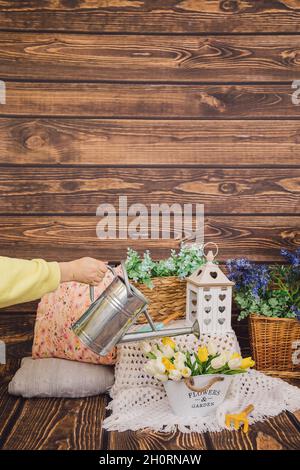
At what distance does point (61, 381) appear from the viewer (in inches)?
86.8

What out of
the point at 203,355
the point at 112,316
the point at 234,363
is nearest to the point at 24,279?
the point at 112,316

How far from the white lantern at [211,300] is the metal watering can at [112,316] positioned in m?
0.38

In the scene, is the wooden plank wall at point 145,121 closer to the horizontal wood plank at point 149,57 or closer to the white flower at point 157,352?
the horizontal wood plank at point 149,57

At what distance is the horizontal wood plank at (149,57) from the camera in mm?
2621

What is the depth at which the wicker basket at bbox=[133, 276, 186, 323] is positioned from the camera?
2.31 m

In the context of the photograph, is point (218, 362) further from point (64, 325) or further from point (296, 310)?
point (64, 325)

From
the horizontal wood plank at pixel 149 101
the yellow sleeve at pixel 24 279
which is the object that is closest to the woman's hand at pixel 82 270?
the yellow sleeve at pixel 24 279

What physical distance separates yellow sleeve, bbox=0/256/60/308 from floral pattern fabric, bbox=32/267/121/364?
535 millimetres

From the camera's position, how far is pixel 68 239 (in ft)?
8.64

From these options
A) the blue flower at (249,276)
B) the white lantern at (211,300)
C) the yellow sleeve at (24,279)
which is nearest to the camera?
the yellow sleeve at (24,279)

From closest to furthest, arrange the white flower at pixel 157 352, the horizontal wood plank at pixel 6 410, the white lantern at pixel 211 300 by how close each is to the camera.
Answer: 1. the horizontal wood plank at pixel 6 410
2. the white flower at pixel 157 352
3. the white lantern at pixel 211 300

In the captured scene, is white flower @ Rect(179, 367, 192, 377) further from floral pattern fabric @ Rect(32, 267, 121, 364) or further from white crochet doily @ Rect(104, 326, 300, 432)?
floral pattern fabric @ Rect(32, 267, 121, 364)

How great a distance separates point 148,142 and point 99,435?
1.29 m
